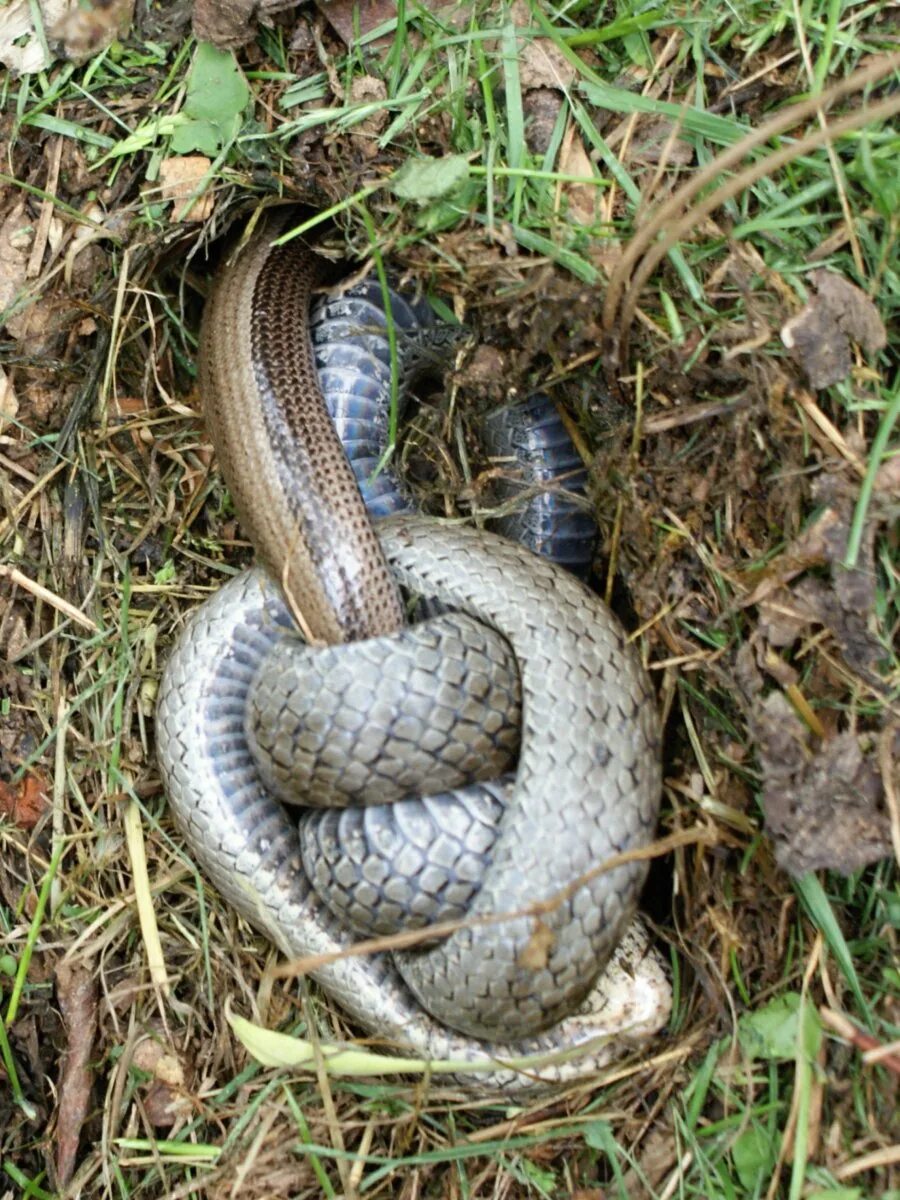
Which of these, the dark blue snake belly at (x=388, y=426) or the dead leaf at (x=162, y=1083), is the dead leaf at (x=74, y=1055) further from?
the dark blue snake belly at (x=388, y=426)

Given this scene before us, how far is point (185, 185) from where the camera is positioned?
3123 millimetres

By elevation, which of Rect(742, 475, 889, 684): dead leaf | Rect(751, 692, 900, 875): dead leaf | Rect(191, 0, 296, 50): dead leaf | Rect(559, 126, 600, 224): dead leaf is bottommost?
Rect(751, 692, 900, 875): dead leaf

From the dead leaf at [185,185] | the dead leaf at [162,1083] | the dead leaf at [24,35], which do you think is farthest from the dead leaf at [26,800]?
the dead leaf at [24,35]

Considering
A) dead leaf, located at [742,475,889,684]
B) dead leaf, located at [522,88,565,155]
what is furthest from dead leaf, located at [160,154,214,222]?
dead leaf, located at [742,475,889,684]

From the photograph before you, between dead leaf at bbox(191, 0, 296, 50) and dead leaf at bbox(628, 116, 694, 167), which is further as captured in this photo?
dead leaf at bbox(191, 0, 296, 50)

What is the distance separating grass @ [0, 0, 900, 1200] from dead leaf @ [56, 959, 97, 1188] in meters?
0.03

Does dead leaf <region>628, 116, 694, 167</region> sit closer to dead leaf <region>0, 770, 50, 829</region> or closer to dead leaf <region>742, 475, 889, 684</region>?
dead leaf <region>742, 475, 889, 684</region>

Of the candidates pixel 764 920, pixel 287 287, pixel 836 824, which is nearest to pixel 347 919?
pixel 764 920

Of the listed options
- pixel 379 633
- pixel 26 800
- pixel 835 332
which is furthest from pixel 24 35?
pixel 835 332

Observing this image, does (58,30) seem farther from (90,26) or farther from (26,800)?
(26,800)

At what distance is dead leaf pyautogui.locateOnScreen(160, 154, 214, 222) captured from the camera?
10.2 feet

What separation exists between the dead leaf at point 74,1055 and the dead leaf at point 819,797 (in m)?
1.92

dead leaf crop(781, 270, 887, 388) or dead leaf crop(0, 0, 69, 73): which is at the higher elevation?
dead leaf crop(0, 0, 69, 73)

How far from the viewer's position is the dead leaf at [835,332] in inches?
100
